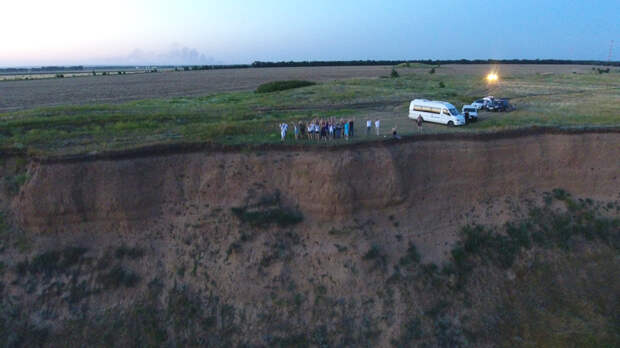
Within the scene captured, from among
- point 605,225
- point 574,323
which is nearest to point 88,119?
point 574,323

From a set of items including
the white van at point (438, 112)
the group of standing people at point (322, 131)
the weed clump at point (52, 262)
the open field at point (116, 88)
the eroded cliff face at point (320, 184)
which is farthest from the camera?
the open field at point (116, 88)

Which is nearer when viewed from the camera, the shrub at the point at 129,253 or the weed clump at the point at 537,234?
the shrub at the point at 129,253

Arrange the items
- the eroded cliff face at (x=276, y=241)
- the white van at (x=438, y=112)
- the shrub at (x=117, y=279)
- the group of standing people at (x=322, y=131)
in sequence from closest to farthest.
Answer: the eroded cliff face at (x=276, y=241) → the shrub at (x=117, y=279) → the group of standing people at (x=322, y=131) → the white van at (x=438, y=112)

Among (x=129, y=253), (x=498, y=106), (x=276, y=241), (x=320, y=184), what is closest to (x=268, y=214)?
(x=276, y=241)

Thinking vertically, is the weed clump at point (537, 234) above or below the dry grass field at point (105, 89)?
below

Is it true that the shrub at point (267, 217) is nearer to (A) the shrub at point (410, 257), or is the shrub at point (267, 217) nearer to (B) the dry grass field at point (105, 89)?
(A) the shrub at point (410, 257)

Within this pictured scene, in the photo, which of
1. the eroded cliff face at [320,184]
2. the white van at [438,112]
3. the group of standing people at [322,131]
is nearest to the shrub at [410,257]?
the eroded cliff face at [320,184]

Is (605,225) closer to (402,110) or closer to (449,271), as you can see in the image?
(449,271)
